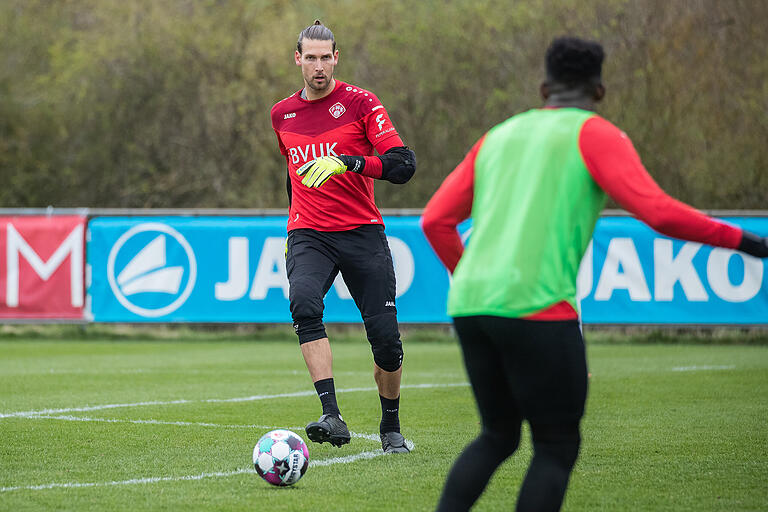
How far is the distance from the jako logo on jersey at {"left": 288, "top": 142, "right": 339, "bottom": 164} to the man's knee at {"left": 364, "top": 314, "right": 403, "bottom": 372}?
102cm

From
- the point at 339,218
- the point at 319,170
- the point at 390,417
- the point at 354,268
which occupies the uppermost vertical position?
the point at 319,170


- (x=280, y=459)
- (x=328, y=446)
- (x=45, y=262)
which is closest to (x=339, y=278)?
(x=45, y=262)

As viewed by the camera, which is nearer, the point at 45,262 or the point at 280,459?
the point at 280,459

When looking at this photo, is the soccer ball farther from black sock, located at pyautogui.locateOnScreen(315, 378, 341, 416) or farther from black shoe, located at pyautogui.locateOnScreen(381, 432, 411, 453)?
black shoe, located at pyautogui.locateOnScreen(381, 432, 411, 453)

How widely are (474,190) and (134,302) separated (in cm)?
1281

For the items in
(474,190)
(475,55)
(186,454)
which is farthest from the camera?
(475,55)

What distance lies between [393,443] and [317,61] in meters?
2.31

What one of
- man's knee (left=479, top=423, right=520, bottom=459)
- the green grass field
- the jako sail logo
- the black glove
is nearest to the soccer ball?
the green grass field

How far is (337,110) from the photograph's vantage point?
7.25m

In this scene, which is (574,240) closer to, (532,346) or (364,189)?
(532,346)

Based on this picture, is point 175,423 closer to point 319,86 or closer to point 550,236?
point 319,86

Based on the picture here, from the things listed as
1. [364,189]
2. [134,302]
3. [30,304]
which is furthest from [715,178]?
[364,189]

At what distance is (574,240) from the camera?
4078 mm

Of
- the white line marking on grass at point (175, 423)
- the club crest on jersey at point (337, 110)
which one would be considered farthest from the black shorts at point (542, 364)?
the white line marking on grass at point (175, 423)
